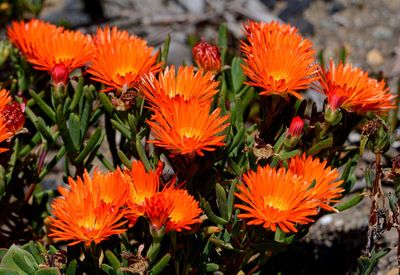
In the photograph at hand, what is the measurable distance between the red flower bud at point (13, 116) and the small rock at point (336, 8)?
2224mm

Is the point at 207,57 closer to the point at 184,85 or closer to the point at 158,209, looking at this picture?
the point at 184,85

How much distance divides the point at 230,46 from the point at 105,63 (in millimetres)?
1700

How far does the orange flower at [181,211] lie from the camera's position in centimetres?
126

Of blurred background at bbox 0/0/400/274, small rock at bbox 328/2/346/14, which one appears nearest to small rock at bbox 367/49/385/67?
blurred background at bbox 0/0/400/274

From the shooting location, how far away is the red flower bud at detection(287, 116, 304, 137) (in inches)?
57.1

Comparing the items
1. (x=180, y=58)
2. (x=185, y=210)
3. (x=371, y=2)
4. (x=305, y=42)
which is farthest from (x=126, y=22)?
(x=185, y=210)

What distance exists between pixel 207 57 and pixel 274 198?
502 mm

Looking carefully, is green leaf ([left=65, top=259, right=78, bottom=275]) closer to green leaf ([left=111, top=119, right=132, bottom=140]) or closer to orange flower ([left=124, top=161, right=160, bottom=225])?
orange flower ([left=124, top=161, right=160, bottom=225])

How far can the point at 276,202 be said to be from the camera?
1.28 metres

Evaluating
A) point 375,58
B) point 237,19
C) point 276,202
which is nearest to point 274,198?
point 276,202

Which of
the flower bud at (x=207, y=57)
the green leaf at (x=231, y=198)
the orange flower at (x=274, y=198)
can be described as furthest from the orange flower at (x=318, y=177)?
the flower bud at (x=207, y=57)

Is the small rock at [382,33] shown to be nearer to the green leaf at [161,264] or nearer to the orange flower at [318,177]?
the orange flower at [318,177]

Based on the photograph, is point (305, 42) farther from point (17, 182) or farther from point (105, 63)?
point (17, 182)

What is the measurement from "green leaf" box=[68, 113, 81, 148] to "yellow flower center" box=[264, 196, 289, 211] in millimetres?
540
